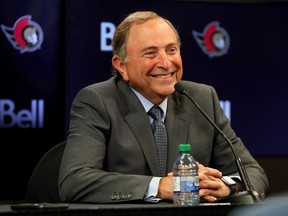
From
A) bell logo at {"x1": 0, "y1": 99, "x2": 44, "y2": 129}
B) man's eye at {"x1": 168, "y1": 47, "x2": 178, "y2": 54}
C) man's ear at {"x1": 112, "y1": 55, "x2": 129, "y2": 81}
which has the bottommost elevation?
bell logo at {"x1": 0, "y1": 99, "x2": 44, "y2": 129}

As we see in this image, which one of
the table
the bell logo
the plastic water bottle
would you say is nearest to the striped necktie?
the plastic water bottle

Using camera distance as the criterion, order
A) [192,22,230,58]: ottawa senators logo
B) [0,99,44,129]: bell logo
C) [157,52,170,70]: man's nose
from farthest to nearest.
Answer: [192,22,230,58]: ottawa senators logo
[0,99,44,129]: bell logo
[157,52,170,70]: man's nose

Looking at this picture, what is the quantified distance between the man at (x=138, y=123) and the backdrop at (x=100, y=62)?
93 centimetres

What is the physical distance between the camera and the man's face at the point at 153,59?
309 centimetres

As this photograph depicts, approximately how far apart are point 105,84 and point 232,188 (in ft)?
2.52

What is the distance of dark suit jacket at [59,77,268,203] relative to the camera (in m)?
2.77

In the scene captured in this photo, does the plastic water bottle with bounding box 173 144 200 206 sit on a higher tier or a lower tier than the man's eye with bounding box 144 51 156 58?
lower

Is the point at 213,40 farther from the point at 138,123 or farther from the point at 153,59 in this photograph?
the point at 138,123

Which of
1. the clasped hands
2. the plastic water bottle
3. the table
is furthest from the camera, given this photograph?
the clasped hands

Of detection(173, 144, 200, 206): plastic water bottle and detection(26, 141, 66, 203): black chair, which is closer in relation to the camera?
detection(173, 144, 200, 206): plastic water bottle

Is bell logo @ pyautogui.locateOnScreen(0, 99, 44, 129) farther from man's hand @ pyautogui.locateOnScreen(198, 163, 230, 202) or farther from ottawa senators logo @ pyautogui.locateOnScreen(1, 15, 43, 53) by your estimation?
man's hand @ pyautogui.locateOnScreen(198, 163, 230, 202)

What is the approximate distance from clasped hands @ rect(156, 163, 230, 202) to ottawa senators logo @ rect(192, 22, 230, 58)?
1625 mm

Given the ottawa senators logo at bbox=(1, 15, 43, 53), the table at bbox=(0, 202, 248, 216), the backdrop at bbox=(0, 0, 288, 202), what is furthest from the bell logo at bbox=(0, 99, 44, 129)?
the table at bbox=(0, 202, 248, 216)

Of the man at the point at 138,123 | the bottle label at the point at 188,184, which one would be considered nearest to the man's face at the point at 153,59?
the man at the point at 138,123
